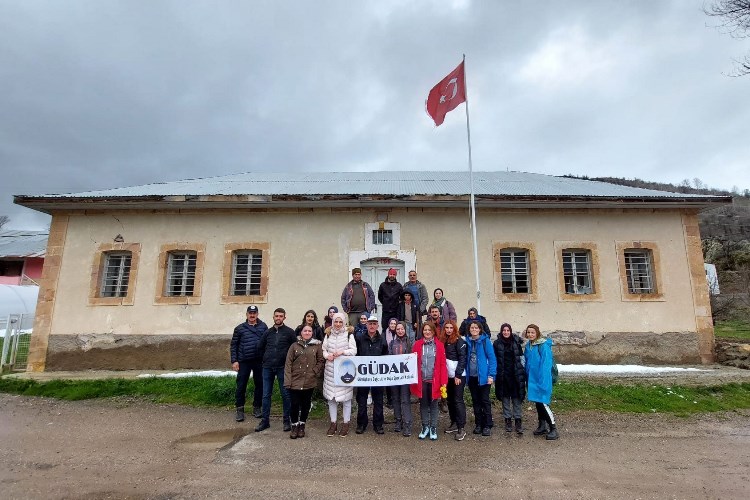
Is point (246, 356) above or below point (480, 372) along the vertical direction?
above

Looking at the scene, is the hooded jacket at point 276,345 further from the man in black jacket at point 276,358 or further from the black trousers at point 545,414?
the black trousers at point 545,414

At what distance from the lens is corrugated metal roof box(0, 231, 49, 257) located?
24.2 m

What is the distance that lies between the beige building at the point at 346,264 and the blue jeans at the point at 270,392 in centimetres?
391

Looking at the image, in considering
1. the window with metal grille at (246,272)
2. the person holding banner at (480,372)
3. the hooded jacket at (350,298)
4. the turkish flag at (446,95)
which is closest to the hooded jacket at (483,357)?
the person holding banner at (480,372)

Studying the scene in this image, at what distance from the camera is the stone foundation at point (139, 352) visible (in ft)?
31.3

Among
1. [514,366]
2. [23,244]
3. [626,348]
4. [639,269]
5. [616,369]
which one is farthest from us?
[23,244]

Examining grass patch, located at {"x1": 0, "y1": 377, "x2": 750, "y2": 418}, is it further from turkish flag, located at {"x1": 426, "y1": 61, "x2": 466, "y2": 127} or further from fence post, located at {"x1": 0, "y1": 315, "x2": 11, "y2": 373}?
turkish flag, located at {"x1": 426, "y1": 61, "x2": 466, "y2": 127}

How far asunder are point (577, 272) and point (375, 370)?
272 inches

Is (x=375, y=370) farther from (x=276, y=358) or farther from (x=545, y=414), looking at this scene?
(x=545, y=414)

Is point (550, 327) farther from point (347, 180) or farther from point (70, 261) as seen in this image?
point (70, 261)

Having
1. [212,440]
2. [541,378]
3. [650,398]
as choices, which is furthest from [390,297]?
[650,398]

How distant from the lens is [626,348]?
955cm

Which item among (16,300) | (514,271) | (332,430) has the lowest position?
(332,430)

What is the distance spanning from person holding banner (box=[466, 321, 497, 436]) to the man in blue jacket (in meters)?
3.12
